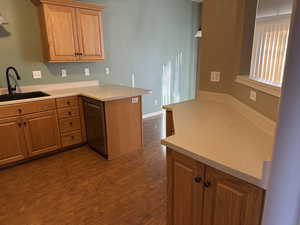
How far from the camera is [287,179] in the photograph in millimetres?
558

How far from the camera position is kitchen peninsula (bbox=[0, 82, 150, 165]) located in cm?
271

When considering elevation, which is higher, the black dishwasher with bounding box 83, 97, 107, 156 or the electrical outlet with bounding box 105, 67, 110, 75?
the electrical outlet with bounding box 105, 67, 110, 75

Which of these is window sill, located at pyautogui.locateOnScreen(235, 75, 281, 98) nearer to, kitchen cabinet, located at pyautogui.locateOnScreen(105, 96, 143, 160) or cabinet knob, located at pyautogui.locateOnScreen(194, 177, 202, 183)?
cabinet knob, located at pyautogui.locateOnScreen(194, 177, 202, 183)

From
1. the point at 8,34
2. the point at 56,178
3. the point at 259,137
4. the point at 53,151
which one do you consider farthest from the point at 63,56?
the point at 259,137

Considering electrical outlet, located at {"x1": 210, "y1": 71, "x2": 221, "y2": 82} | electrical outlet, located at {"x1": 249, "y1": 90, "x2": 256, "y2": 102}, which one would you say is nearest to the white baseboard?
electrical outlet, located at {"x1": 210, "y1": 71, "x2": 221, "y2": 82}

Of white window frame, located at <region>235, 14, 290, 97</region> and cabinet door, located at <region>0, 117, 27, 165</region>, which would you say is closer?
white window frame, located at <region>235, 14, 290, 97</region>

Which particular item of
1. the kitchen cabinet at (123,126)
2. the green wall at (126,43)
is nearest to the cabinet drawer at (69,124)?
the kitchen cabinet at (123,126)

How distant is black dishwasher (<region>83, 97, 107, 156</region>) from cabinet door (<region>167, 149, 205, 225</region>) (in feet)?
5.54

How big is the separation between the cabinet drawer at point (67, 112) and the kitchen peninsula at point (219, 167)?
6.78 ft

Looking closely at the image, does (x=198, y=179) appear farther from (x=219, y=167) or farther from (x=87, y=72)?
(x=87, y=72)

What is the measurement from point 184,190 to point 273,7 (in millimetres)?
2154

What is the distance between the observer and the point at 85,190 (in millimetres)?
2328

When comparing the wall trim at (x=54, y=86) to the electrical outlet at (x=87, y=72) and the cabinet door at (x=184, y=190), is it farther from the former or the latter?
the cabinet door at (x=184, y=190)

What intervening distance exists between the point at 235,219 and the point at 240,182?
0.22 m
